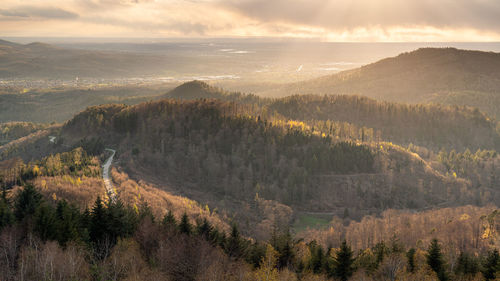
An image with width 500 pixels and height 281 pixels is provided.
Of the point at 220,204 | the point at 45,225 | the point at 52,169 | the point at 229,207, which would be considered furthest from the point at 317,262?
the point at 52,169

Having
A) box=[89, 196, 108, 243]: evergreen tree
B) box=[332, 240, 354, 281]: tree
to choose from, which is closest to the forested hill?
box=[89, 196, 108, 243]: evergreen tree

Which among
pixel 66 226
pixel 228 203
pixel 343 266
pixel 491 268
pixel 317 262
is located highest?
pixel 66 226

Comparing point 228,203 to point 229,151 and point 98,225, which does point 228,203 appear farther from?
point 98,225

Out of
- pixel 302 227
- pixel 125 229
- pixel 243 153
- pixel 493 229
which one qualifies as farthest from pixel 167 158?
pixel 493 229

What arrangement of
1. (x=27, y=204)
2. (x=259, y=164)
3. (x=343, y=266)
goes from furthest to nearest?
1. (x=259, y=164)
2. (x=27, y=204)
3. (x=343, y=266)

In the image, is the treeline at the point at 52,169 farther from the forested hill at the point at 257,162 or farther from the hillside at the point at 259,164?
the forested hill at the point at 257,162

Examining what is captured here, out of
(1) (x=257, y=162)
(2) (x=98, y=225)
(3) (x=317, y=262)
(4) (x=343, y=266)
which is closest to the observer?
(4) (x=343, y=266)

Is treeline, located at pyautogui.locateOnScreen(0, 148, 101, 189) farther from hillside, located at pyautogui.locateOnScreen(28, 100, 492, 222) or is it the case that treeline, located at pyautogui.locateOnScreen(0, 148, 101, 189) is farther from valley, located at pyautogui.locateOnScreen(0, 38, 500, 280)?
hillside, located at pyautogui.locateOnScreen(28, 100, 492, 222)
